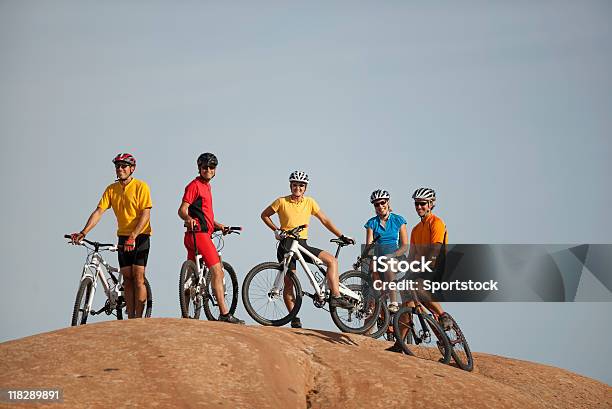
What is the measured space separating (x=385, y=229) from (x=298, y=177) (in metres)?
2.29

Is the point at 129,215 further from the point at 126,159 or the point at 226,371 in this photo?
the point at 226,371

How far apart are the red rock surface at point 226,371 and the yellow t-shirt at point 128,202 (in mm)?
1957

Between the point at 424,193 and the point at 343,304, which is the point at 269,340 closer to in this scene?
the point at 343,304

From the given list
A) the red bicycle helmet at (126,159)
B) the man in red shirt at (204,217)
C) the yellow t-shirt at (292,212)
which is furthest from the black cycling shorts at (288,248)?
the red bicycle helmet at (126,159)

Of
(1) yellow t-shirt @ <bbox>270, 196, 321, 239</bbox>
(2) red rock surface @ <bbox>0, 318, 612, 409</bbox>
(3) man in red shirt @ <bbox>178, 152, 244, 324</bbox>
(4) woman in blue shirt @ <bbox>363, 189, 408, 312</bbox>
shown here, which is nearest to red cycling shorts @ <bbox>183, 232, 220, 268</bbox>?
(3) man in red shirt @ <bbox>178, 152, 244, 324</bbox>

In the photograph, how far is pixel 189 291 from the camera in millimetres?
16875

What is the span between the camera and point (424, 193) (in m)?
16.9

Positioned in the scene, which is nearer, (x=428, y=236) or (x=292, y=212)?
(x=428, y=236)

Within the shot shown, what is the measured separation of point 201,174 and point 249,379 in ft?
14.7

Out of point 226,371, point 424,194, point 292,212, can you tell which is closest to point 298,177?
point 292,212

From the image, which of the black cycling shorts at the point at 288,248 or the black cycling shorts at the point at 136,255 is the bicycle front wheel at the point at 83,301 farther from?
the black cycling shorts at the point at 288,248

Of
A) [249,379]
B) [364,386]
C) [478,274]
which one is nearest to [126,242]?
[249,379]

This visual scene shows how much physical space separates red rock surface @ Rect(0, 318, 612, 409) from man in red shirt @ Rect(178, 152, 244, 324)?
2.32ft

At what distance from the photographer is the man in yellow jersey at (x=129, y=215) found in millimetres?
16359
